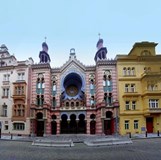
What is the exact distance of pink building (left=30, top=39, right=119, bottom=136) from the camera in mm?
40719

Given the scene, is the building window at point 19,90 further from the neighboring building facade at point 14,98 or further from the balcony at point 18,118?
the balcony at point 18,118

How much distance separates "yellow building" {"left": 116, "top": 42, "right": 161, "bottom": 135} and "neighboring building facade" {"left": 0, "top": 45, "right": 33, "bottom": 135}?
19.6 m

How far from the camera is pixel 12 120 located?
41188 mm

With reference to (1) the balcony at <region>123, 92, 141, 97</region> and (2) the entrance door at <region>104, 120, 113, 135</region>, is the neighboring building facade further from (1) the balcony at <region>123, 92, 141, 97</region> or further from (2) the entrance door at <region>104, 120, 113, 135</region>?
(1) the balcony at <region>123, 92, 141, 97</region>

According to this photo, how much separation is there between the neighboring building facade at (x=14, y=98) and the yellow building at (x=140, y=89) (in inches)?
772

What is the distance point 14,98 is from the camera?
42062mm

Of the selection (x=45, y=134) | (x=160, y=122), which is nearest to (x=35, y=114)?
(x=45, y=134)

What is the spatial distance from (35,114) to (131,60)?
23096 mm

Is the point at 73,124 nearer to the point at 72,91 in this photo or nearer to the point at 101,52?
the point at 72,91

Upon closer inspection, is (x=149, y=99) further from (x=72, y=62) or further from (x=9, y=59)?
(x=9, y=59)

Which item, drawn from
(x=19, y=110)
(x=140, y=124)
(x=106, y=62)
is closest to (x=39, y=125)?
(x=19, y=110)

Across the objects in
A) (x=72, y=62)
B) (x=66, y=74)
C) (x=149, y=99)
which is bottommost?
(x=149, y=99)

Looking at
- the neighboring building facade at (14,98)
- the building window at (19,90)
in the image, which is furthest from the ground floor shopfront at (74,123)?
the building window at (19,90)

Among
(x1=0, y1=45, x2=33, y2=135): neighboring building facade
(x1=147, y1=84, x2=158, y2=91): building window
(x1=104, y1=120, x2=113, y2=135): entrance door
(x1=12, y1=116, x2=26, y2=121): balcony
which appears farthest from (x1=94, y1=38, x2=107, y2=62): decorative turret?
(x1=12, y1=116, x2=26, y2=121): balcony
